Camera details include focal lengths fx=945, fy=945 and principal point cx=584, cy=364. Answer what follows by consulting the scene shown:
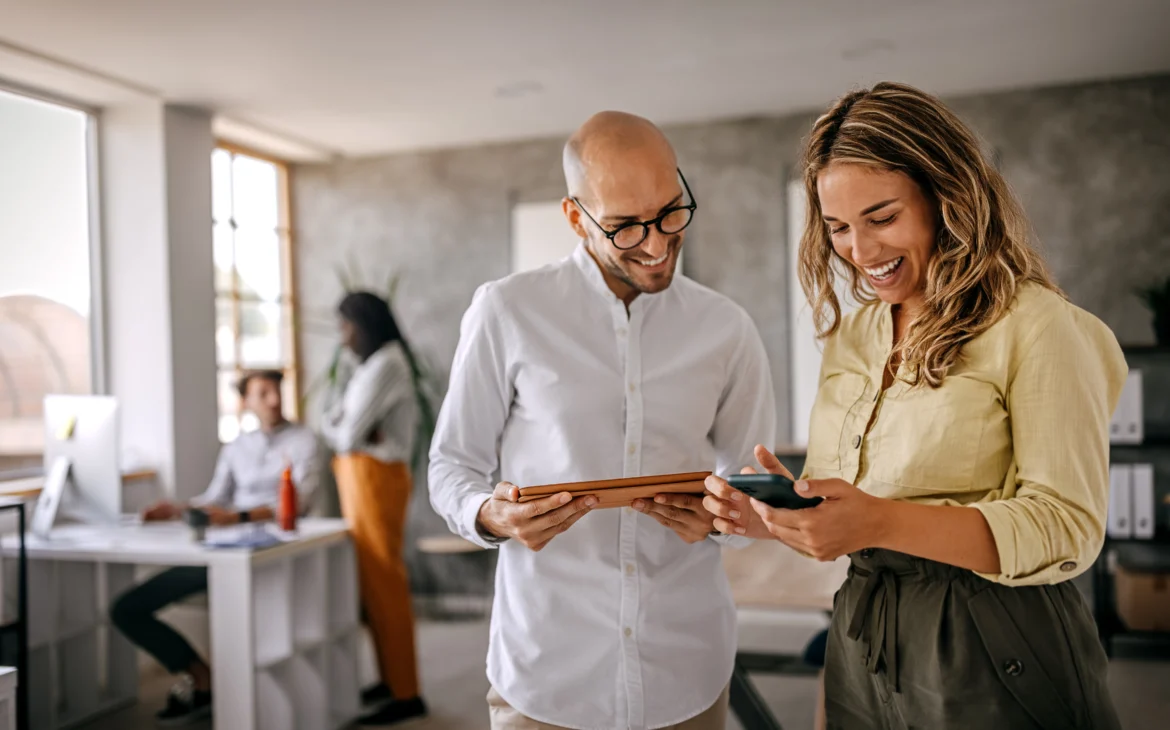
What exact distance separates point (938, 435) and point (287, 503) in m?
2.96

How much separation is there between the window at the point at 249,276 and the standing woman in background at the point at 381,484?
4.93 feet

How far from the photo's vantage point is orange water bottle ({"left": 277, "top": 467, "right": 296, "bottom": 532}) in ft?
11.9

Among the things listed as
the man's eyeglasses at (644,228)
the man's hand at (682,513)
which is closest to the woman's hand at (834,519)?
the man's hand at (682,513)

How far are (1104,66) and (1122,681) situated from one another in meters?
3.00

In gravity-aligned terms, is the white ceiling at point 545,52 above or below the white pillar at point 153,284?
above

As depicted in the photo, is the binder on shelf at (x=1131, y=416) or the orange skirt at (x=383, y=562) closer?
the orange skirt at (x=383, y=562)

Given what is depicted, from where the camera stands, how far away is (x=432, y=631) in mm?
5434

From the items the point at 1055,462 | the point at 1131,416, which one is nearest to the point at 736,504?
the point at 1055,462

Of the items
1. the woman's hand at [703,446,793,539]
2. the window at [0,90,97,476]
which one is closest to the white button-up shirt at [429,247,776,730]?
the woman's hand at [703,446,793,539]

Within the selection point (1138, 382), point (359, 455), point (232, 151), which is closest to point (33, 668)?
point (359, 455)

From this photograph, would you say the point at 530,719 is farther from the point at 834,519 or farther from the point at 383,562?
the point at 383,562

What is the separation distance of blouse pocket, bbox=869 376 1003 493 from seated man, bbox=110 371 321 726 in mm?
3229

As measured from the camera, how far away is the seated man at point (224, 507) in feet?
12.9

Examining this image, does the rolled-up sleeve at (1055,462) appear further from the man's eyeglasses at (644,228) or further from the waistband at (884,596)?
the man's eyeglasses at (644,228)
